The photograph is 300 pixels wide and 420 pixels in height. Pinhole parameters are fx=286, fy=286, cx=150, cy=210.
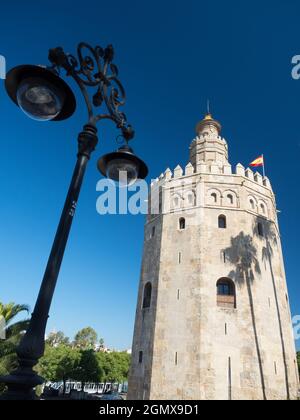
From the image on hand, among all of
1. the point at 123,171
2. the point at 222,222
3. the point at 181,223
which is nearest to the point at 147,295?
the point at 181,223

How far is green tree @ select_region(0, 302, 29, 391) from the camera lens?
11.7m

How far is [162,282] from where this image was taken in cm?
1925

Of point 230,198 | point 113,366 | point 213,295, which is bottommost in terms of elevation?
point 113,366

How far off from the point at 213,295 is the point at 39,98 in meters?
16.5

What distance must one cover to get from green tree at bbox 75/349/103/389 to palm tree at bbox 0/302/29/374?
85.0 feet

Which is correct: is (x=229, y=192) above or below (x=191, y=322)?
above

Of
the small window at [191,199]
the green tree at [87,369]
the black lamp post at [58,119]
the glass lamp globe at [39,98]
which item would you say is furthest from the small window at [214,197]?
the green tree at [87,369]

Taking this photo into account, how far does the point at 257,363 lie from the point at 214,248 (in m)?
7.02

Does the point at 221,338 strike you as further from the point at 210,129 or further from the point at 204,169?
the point at 210,129

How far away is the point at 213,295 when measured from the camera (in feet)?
58.1

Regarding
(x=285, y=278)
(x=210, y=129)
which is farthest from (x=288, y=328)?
(x=210, y=129)

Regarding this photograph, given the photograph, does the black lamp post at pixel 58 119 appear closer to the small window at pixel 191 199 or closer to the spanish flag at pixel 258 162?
the small window at pixel 191 199

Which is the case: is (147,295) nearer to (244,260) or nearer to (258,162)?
(244,260)

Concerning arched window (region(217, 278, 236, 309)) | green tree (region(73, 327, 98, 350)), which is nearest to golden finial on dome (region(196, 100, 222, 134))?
arched window (region(217, 278, 236, 309))
